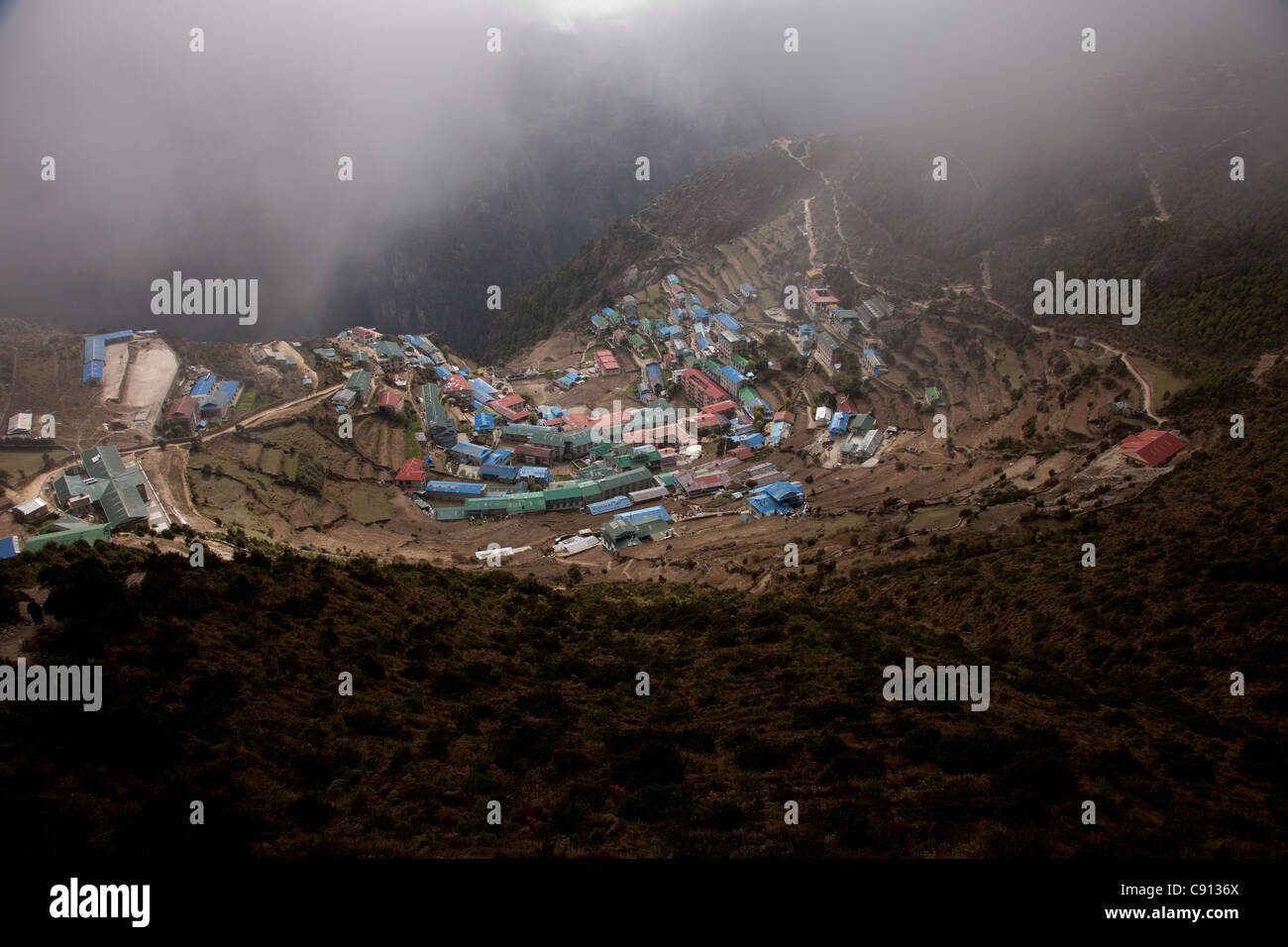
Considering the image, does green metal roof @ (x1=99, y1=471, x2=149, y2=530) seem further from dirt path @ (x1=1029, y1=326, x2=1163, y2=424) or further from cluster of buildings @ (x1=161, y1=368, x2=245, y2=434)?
dirt path @ (x1=1029, y1=326, x2=1163, y2=424)

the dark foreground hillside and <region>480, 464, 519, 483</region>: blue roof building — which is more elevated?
<region>480, 464, 519, 483</region>: blue roof building

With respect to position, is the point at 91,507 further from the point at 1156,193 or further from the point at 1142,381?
the point at 1156,193

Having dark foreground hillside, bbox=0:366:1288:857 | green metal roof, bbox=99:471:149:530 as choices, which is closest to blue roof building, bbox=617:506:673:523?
dark foreground hillside, bbox=0:366:1288:857

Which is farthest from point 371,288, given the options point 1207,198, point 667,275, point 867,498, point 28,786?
point 28,786

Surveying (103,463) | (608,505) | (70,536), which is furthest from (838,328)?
(70,536)

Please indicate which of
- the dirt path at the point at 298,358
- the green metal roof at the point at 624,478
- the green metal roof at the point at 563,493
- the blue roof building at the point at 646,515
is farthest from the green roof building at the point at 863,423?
the dirt path at the point at 298,358
